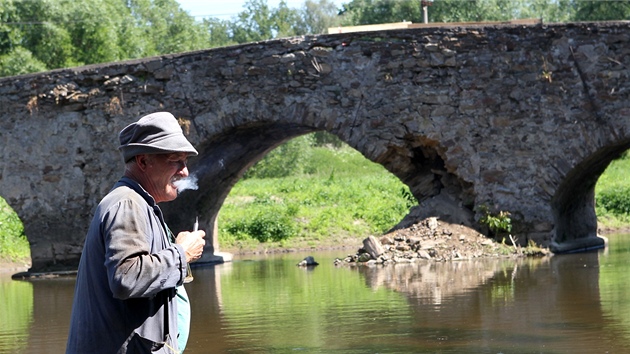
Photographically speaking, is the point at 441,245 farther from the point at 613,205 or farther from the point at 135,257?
the point at 135,257

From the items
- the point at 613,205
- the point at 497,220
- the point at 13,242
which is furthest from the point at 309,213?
the point at 497,220

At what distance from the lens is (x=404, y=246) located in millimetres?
13789

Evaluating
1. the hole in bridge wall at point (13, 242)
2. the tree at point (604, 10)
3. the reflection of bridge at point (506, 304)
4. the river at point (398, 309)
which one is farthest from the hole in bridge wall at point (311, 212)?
the tree at point (604, 10)

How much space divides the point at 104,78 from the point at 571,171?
21.1 feet

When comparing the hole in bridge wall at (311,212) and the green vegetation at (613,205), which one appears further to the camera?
the green vegetation at (613,205)

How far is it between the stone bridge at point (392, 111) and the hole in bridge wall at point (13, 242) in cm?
260

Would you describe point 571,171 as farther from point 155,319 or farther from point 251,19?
point 251,19

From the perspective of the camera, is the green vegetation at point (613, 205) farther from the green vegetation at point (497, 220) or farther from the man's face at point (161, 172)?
the man's face at point (161, 172)

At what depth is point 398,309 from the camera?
904 centimetres

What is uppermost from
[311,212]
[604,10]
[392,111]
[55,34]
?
[604,10]

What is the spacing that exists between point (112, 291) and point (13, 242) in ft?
53.1

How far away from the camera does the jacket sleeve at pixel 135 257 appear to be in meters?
3.18

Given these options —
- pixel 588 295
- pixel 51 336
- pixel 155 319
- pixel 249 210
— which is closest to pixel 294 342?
pixel 51 336

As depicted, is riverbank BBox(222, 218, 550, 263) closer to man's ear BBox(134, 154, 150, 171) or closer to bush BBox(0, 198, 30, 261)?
bush BBox(0, 198, 30, 261)
